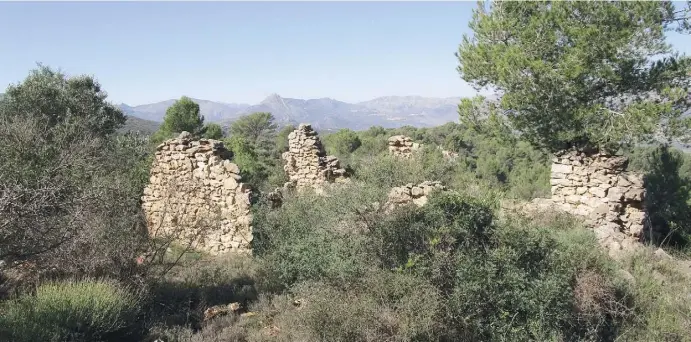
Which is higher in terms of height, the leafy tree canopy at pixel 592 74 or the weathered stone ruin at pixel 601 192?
the leafy tree canopy at pixel 592 74

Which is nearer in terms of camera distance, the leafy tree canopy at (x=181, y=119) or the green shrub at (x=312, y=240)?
the green shrub at (x=312, y=240)

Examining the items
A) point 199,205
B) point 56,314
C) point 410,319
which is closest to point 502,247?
point 410,319

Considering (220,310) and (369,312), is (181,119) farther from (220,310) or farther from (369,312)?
(369,312)

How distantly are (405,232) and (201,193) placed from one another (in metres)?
6.08

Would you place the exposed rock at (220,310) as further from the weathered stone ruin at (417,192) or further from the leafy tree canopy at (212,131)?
the leafy tree canopy at (212,131)

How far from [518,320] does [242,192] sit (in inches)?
253

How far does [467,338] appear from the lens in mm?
5121

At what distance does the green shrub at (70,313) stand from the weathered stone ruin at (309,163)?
752 centimetres

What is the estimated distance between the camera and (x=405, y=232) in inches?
240

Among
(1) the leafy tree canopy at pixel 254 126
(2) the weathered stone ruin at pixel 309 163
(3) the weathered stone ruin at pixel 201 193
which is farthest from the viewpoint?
(1) the leafy tree canopy at pixel 254 126

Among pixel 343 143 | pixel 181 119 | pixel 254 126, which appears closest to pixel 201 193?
pixel 343 143

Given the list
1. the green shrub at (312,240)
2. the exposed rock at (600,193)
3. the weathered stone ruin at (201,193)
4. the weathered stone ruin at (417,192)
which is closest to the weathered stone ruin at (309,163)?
the weathered stone ruin at (201,193)

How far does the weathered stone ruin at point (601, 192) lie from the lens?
9227 millimetres

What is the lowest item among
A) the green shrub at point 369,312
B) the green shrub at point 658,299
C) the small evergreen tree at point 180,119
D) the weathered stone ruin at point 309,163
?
the green shrub at point 658,299
